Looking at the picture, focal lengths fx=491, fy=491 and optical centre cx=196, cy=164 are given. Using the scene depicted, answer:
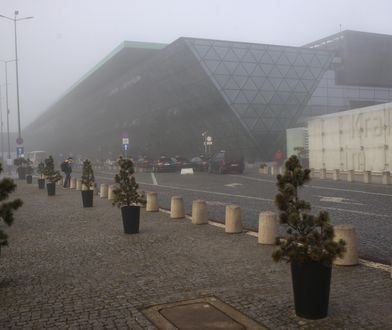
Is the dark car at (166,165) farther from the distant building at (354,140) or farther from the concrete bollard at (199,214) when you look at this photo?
the concrete bollard at (199,214)

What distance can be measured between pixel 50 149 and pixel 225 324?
152659 millimetres

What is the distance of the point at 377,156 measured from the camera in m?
27.0

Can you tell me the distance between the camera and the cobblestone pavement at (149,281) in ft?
17.1

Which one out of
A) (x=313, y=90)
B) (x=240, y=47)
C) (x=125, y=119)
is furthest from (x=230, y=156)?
(x=125, y=119)

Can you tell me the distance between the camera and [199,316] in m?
5.29

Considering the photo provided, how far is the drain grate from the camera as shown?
4.99 meters

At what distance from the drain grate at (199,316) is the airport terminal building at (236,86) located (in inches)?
1779

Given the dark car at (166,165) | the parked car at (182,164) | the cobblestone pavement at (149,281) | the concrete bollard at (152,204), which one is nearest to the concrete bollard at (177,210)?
the concrete bollard at (152,204)

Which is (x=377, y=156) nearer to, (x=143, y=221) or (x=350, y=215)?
(x=350, y=215)

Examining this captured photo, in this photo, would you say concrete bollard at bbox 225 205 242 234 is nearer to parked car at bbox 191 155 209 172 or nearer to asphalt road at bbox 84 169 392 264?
asphalt road at bbox 84 169 392 264

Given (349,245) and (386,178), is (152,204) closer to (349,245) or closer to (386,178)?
(349,245)

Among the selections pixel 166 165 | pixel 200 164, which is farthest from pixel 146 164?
pixel 200 164

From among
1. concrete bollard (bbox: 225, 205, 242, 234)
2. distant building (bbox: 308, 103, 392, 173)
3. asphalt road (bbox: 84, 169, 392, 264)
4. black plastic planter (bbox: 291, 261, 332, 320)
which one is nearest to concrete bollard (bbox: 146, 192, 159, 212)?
asphalt road (bbox: 84, 169, 392, 264)

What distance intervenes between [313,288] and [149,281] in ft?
8.20
